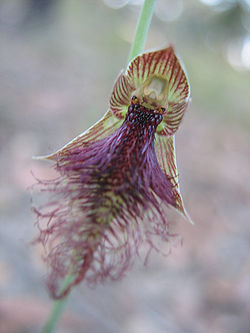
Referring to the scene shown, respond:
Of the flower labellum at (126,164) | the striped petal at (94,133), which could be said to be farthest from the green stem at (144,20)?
the striped petal at (94,133)

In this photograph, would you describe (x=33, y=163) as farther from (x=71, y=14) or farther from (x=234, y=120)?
(x=71, y=14)

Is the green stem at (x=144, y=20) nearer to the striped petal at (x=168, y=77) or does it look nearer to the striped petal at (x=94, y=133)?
the striped petal at (x=168, y=77)

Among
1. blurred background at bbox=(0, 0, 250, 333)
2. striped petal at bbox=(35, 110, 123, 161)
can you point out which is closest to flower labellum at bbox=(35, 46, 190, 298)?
striped petal at bbox=(35, 110, 123, 161)

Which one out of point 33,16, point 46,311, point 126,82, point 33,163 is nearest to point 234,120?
point 33,163

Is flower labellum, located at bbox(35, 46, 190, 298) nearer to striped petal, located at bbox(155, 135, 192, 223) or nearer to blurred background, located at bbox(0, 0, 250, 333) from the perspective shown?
striped petal, located at bbox(155, 135, 192, 223)

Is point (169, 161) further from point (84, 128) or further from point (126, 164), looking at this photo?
point (84, 128)
